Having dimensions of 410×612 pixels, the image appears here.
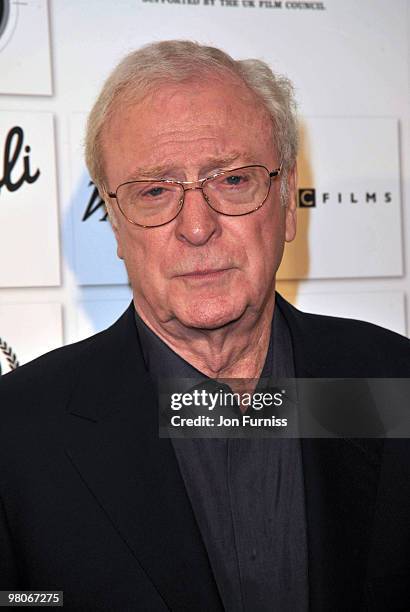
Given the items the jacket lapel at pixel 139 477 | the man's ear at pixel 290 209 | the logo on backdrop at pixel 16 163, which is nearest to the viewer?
the jacket lapel at pixel 139 477

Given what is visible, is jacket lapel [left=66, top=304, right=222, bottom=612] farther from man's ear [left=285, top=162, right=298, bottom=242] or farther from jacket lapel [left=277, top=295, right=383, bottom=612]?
man's ear [left=285, top=162, right=298, bottom=242]

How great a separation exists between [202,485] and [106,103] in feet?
2.24

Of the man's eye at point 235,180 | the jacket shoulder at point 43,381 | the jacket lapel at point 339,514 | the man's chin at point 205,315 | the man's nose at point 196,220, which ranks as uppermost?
the man's eye at point 235,180

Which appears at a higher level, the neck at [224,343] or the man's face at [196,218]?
the man's face at [196,218]

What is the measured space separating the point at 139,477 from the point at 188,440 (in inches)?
4.7

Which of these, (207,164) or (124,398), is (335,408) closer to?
(124,398)

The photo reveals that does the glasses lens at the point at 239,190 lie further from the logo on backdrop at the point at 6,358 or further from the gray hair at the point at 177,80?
the logo on backdrop at the point at 6,358

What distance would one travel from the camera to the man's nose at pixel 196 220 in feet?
4.20

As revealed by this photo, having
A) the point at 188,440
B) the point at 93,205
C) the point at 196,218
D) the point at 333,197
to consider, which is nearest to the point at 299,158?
the point at 333,197

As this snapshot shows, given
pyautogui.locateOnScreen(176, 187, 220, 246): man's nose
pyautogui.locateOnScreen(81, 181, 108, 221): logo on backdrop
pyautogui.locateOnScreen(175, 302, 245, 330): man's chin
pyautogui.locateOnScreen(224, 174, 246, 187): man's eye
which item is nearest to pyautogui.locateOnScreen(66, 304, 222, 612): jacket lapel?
pyautogui.locateOnScreen(175, 302, 245, 330): man's chin

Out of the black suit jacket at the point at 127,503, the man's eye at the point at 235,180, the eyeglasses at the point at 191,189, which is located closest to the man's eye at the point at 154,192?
the eyeglasses at the point at 191,189

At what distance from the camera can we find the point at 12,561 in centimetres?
125

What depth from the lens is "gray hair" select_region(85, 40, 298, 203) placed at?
135cm

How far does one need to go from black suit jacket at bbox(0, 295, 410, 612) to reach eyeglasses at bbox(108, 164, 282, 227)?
196 mm
